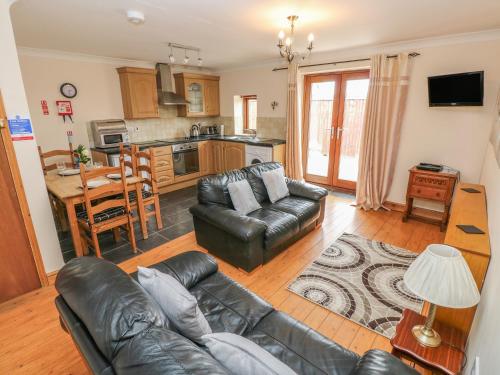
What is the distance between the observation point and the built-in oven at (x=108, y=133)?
4.32m

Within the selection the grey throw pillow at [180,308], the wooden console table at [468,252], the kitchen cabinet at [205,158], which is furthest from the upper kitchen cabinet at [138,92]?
the wooden console table at [468,252]

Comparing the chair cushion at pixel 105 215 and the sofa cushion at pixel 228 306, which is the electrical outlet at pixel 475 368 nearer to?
the sofa cushion at pixel 228 306

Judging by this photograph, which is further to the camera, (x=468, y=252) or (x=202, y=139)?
(x=202, y=139)

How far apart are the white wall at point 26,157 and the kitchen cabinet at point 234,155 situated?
349cm

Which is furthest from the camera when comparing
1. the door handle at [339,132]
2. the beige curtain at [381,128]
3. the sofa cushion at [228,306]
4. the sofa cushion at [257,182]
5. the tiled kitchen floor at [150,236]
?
the door handle at [339,132]

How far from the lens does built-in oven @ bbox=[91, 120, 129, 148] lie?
4.32m

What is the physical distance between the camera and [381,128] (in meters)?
3.85

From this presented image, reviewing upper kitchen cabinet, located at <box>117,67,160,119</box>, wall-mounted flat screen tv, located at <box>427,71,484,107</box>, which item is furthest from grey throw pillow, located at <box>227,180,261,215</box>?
upper kitchen cabinet, located at <box>117,67,160,119</box>

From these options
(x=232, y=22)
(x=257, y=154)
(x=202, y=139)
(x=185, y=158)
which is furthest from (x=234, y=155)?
(x=232, y=22)

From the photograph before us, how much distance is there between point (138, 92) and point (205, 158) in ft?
5.88

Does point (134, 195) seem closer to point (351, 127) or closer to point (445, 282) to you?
point (445, 282)

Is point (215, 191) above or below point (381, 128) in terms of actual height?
below

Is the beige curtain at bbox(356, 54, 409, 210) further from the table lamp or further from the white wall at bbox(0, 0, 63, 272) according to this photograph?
the white wall at bbox(0, 0, 63, 272)

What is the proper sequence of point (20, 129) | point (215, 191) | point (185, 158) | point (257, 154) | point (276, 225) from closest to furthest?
point (20, 129) < point (276, 225) < point (215, 191) < point (257, 154) < point (185, 158)
